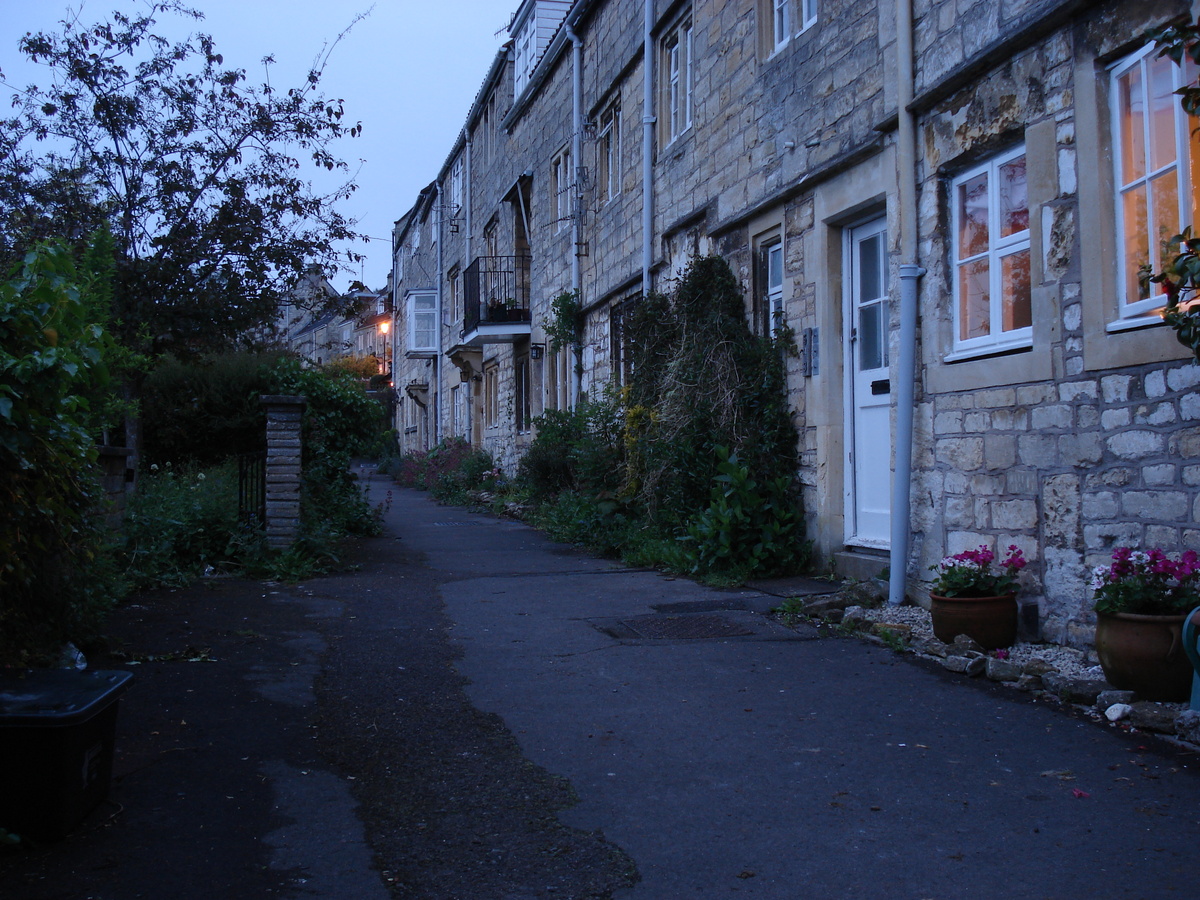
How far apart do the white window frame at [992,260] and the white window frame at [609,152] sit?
7.72 meters

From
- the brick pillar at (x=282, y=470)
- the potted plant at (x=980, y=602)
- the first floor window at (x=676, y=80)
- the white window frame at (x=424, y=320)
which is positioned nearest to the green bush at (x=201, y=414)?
the brick pillar at (x=282, y=470)

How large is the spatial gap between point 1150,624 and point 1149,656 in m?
0.13

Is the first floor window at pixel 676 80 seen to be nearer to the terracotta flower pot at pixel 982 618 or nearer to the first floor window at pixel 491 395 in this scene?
the terracotta flower pot at pixel 982 618

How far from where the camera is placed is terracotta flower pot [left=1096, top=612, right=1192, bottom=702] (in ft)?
13.6

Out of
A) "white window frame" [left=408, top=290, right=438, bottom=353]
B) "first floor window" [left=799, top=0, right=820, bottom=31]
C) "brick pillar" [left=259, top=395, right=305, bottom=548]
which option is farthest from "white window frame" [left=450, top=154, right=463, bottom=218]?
"first floor window" [left=799, top=0, right=820, bottom=31]

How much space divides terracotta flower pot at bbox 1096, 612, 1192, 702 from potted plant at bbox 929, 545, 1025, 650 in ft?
3.39

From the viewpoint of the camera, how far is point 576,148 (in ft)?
49.4

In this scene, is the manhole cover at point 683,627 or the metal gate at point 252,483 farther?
the metal gate at point 252,483

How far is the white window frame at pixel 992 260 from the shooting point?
5.85 metres

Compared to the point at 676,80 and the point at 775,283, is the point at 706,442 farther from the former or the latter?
the point at 676,80

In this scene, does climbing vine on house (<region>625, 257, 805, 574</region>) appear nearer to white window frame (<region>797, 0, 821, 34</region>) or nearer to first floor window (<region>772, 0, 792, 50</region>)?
first floor window (<region>772, 0, 792, 50</region>)

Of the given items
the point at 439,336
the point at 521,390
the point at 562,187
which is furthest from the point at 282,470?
the point at 439,336

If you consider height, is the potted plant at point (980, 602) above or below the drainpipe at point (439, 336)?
below

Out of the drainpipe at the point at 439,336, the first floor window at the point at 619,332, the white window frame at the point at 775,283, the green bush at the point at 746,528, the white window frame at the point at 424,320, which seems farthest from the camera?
the white window frame at the point at 424,320
